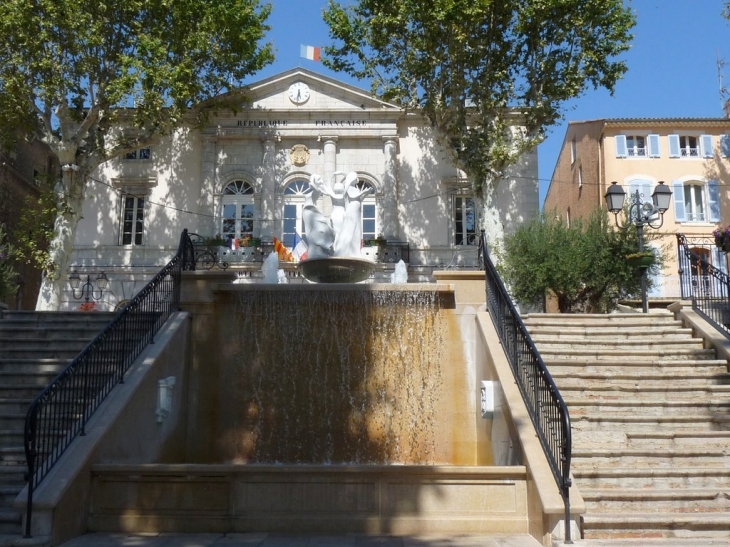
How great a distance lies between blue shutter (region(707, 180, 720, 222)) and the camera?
31.6 metres

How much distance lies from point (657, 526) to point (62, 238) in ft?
54.3

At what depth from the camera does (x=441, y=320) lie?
496 inches

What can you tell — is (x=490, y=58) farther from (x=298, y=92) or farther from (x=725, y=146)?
(x=725, y=146)

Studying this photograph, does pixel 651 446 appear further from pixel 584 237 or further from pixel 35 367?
pixel 584 237

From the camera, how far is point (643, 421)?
9711 mm

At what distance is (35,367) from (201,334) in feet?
8.36

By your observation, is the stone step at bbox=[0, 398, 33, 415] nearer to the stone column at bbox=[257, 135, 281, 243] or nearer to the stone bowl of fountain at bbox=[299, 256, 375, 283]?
the stone bowl of fountain at bbox=[299, 256, 375, 283]

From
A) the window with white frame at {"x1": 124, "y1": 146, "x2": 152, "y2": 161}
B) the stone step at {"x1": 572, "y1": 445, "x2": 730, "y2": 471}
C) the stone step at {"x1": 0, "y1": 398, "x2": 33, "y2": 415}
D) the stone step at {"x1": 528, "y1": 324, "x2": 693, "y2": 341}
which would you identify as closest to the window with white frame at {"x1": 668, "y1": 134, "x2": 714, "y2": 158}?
the window with white frame at {"x1": 124, "y1": 146, "x2": 152, "y2": 161}

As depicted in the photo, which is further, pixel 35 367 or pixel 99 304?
pixel 99 304

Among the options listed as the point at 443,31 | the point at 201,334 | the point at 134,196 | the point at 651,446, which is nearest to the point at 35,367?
the point at 201,334

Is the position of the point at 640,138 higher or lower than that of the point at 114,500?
higher

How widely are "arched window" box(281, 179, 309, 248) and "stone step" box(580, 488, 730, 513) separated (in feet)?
64.0

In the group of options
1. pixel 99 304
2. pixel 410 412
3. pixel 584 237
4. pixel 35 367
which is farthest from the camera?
pixel 99 304

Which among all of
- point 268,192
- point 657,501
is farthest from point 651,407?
point 268,192
